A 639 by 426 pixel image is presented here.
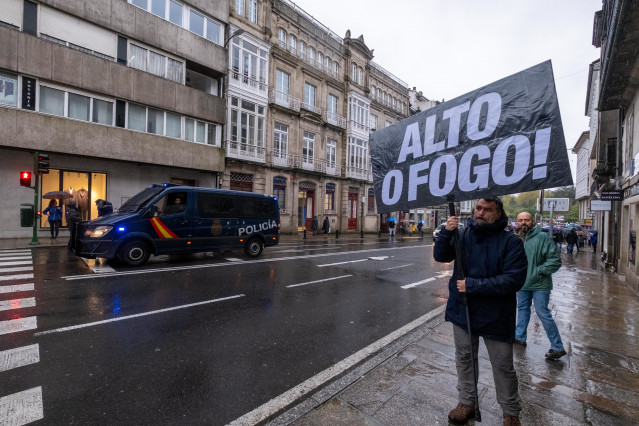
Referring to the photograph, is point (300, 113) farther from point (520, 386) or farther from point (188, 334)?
point (520, 386)

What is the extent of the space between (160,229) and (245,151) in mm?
13329

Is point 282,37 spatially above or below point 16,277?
above

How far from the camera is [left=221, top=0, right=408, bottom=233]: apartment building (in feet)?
71.9

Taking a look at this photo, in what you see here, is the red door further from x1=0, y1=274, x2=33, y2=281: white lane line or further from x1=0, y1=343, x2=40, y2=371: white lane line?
x1=0, y1=343, x2=40, y2=371: white lane line

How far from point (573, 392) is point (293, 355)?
3.04 m

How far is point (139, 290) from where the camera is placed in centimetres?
666

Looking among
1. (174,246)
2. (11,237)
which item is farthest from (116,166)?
(174,246)

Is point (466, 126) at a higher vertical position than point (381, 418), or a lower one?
higher

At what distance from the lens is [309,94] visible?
27.6 metres

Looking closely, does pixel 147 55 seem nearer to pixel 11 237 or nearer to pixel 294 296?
pixel 11 237

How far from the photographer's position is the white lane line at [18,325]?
14.4 feet

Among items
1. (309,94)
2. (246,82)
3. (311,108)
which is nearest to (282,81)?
(309,94)

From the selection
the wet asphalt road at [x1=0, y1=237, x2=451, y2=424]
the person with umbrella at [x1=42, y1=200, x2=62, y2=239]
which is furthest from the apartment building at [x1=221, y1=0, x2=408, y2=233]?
the wet asphalt road at [x1=0, y1=237, x2=451, y2=424]

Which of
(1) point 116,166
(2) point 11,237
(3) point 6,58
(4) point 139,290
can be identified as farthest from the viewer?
(1) point 116,166
